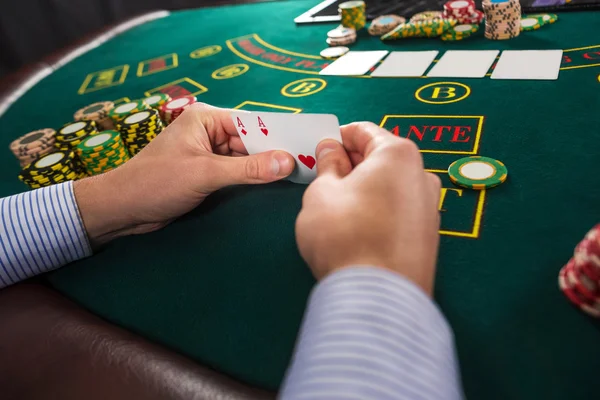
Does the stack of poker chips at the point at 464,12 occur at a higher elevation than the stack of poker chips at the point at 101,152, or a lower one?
higher

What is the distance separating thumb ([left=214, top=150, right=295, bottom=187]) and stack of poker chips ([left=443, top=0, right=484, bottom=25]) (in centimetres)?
145

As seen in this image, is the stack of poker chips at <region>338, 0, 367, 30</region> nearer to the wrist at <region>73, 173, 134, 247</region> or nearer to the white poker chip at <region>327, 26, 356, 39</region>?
the white poker chip at <region>327, 26, 356, 39</region>

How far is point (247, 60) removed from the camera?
2.33m

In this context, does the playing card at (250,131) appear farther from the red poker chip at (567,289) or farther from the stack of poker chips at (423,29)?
the stack of poker chips at (423,29)

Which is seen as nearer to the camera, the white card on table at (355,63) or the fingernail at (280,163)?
the fingernail at (280,163)

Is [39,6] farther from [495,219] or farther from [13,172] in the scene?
[495,219]

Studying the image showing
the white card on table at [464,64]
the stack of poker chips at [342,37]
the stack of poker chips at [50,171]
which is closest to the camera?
the stack of poker chips at [50,171]

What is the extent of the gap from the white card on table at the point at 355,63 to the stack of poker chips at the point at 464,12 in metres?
0.37

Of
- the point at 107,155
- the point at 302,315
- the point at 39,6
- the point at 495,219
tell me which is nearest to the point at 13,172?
the point at 107,155

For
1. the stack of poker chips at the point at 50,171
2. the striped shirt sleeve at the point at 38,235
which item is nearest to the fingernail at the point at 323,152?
the striped shirt sleeve at the point at 38,235

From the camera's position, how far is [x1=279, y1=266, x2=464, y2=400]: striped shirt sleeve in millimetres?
569

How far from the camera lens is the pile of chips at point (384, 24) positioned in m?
2.27

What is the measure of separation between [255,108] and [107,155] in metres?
0.59

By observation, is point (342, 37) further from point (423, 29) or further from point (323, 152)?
point (323, 152)
